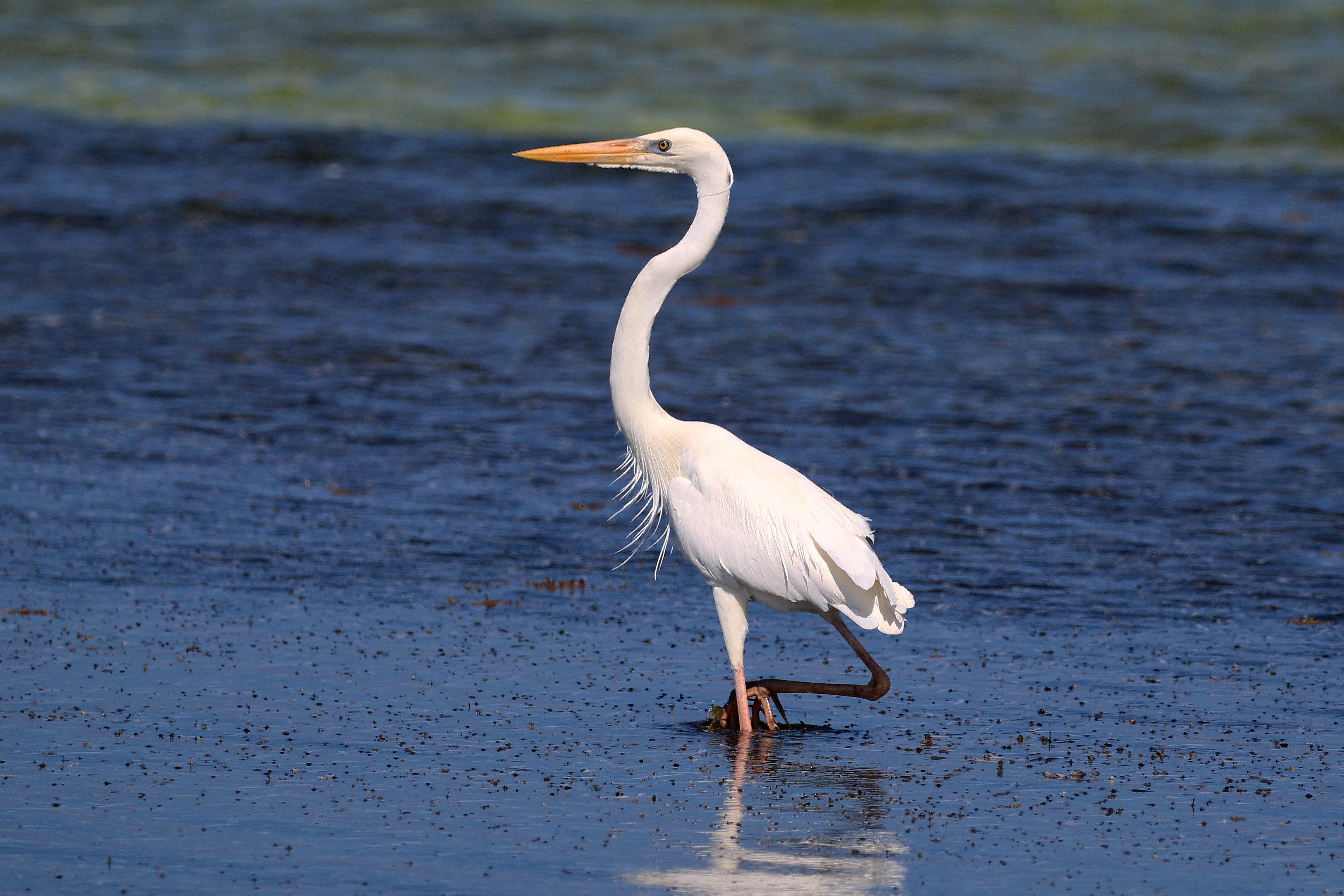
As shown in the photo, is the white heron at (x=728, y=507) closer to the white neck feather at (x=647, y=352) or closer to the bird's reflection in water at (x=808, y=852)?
the white neck feather at (x=647, y=352)

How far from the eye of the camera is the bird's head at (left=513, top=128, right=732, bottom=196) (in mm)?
6301

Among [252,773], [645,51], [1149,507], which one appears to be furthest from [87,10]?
[252,773]

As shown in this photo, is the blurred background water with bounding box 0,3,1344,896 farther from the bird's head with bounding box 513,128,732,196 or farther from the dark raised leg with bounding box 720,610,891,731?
the bird's head with bounding box 513,128,732,196

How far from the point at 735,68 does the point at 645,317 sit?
17.5 m

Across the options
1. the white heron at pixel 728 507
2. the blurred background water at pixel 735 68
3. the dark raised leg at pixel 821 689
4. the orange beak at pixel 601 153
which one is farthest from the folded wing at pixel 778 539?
the blurred background water at pixel 735 68

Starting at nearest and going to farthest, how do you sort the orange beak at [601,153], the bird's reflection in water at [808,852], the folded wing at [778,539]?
1. the bird's reflection in water at [808,852]
2. the folded wing at [778,539]
3. the orange beak at [601,153]

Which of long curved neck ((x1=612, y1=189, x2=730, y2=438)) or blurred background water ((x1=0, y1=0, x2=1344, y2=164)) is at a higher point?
blurred background water ((x1=0, y1=0, x2=1344, y2=164))

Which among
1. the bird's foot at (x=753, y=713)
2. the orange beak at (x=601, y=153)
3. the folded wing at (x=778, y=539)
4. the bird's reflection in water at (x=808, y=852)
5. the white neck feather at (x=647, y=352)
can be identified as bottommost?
the bird's foot at (x=753, y=713)

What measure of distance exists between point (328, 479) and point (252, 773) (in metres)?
3.83

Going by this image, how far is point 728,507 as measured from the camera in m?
5.94

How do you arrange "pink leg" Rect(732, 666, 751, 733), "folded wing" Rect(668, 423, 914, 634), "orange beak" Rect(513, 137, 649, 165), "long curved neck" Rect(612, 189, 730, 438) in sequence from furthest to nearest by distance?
"orange beak" Rect(513, 137, 649, 165), "long curved neck" Rect(612, 189, 730, 438), "folded wing" Rect(668, 423, 914, 634), "pink leg" Rect(732, 666, 751, 733)

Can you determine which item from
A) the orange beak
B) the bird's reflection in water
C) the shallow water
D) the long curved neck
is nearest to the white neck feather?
the long curved neck

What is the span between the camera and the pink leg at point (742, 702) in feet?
18.1

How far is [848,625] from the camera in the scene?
6957mm
